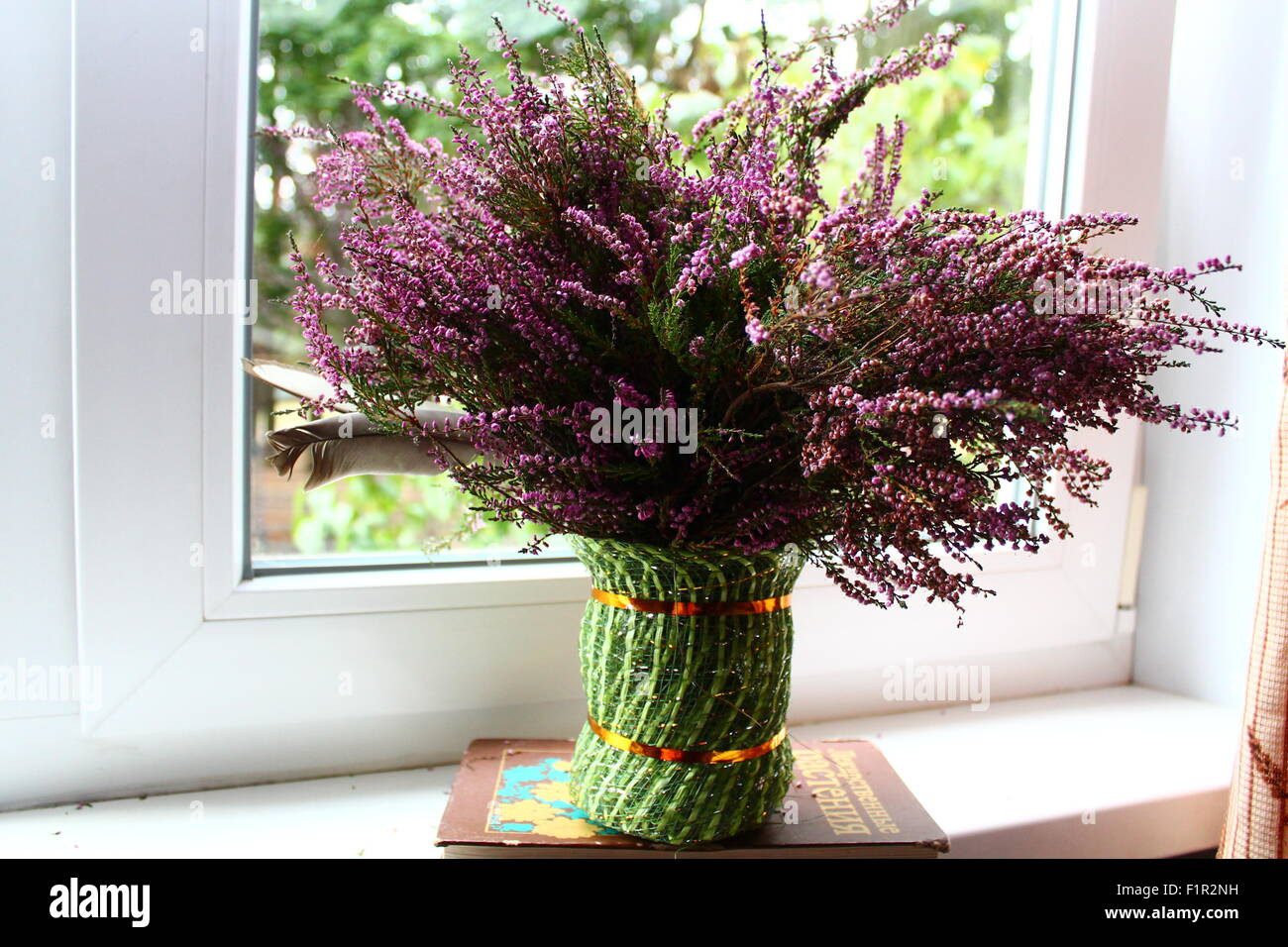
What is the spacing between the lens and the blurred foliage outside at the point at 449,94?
931 millimetres

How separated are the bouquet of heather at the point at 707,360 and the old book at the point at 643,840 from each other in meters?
0.03

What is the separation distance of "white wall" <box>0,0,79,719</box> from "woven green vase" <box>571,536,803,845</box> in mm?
471

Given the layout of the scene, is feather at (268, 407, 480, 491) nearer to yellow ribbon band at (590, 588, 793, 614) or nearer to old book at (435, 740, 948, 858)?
yellow ribbon band at (590, 588, 793, 614)

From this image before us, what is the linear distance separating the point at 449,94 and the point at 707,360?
77 centimetres

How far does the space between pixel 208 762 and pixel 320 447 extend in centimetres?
36

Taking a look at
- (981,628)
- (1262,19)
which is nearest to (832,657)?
(981,628)

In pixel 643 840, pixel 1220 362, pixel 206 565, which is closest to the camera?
pixel 643 840

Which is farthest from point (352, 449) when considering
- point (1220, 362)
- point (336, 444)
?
point (1220, 362)

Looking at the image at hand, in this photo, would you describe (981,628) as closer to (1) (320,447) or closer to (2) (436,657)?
(2) (436,657)

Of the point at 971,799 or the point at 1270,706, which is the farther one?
the point at 971,799

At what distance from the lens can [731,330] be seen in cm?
64

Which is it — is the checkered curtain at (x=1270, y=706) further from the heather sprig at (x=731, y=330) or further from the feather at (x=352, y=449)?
the feather at (x=352, y=449)

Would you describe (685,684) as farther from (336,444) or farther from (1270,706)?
(1270,706)

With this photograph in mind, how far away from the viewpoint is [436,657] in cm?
92
